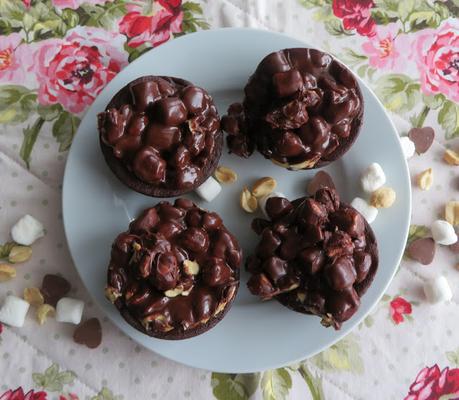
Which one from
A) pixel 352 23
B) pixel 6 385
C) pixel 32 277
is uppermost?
pixel 352 23

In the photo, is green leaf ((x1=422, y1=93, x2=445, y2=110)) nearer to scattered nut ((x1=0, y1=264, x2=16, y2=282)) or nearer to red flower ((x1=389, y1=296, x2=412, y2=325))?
red flower ((x1=389, y1=296, x2=412, y2=325))

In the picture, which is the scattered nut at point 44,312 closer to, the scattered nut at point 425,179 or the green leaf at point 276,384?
the green leaf at point 276,384

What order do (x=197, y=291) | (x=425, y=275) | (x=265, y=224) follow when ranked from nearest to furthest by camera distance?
1. (x=197, y=291)
2. (x=265, y=224)
3. (x=425, y=275)

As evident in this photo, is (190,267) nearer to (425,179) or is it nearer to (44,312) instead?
(44,312)

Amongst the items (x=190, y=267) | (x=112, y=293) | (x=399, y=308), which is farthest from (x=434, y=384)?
(x=112, y=293)

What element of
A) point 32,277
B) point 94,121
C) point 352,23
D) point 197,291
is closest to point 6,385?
point 32,277

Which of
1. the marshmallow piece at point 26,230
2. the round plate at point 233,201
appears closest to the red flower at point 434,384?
the round plate at point 233,201

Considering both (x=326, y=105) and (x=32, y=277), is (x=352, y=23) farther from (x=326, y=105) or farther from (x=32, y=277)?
(x=32, y=277)

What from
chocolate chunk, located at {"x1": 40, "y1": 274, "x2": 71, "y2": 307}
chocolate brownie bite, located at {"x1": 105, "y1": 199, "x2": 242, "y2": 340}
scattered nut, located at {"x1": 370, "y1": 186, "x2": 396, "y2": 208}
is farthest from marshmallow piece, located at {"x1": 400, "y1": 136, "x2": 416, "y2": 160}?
chocolate chunk, located at {"x1": 40, "y1": 274, "x2": 71, "y2": 307}
